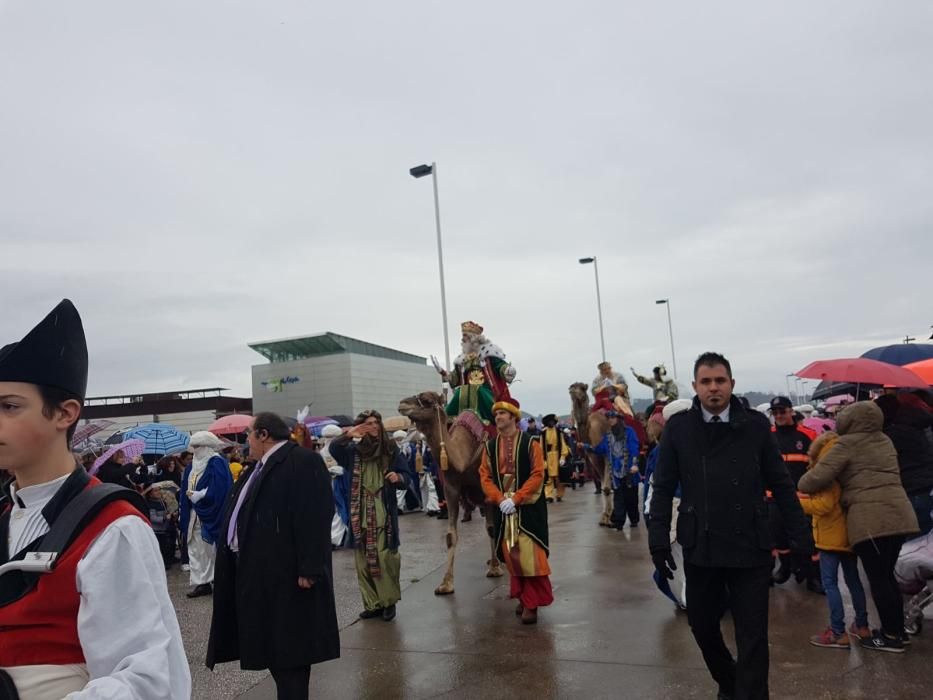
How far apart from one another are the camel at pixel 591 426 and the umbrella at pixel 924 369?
5.44 m

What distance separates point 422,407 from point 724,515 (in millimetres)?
4484

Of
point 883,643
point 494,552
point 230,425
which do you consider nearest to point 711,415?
point 883,643

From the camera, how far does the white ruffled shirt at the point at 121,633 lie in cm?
165

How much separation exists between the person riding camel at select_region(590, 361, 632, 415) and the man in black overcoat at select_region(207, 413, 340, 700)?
9315mm

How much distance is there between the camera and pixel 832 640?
5.31 metres

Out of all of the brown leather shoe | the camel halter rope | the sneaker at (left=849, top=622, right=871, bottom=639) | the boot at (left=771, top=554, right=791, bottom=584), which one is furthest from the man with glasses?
the camel halter rope

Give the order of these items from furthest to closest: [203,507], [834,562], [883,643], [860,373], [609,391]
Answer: [609,391] < [203,507] < [860,373] < [834,562] < [883,643]

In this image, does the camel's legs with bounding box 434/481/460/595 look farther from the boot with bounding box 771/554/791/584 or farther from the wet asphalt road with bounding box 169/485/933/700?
the boot with bounding box 771/554/791/584

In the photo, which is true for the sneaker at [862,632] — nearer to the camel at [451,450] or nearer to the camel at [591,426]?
the camel at [451,450]

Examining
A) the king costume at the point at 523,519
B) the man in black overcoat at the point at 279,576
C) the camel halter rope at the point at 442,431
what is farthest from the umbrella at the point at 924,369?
→ the man in black overcoat at the point at 279,576

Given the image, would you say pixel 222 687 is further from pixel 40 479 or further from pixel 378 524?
pixel 40 479

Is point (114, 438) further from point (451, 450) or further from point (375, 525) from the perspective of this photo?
point (375, 525)

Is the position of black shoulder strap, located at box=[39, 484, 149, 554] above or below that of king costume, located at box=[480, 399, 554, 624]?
above

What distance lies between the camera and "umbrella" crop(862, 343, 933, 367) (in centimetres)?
921
